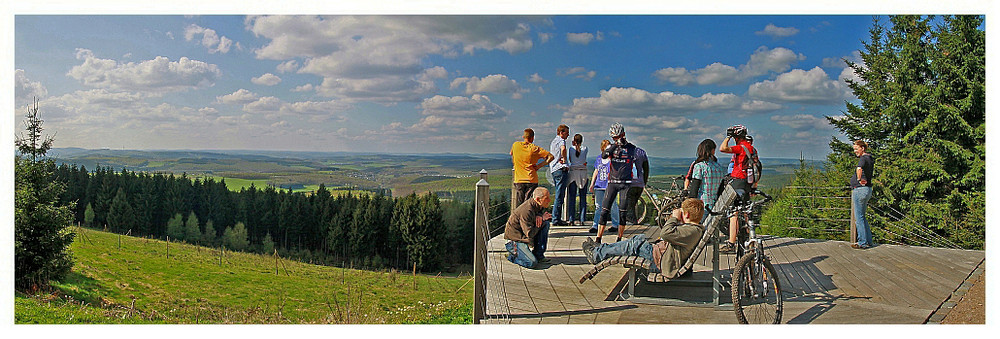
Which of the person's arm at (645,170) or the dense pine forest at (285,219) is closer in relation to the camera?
the person's arm at (645,170)

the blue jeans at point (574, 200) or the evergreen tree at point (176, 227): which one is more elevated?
the blue jeans at point (574, 200)

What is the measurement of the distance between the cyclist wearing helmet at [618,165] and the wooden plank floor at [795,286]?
2.12 ft

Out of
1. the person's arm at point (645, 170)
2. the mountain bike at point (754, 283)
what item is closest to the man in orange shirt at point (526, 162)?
the person's arm at point (645, 170)

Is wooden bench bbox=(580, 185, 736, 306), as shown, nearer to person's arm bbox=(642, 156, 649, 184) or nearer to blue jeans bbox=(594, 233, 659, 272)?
blue jeans bbox=(594, 233, 659, 272)

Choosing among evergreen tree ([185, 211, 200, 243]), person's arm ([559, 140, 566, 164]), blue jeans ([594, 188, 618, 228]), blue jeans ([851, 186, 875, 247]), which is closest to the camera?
blue jeans ([851, 186, 875, 247])

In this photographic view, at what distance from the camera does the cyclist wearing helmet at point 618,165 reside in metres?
6.47

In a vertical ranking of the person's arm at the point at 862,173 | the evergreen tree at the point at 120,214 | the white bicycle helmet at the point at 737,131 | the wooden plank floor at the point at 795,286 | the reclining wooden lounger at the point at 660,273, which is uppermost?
the white bicycle helmet at the point at 737,131

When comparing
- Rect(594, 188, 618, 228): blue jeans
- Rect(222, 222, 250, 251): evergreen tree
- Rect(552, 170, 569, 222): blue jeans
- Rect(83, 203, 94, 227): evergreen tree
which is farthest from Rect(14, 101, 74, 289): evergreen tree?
Rect(222, 222, 250, 251): evergreen tree

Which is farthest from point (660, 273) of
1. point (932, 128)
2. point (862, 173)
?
point (932, 128)

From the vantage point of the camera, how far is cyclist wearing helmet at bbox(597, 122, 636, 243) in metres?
6.47

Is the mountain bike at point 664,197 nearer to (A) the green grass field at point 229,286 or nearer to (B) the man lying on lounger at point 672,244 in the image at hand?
(B) the man lying on lounger at point 672,244

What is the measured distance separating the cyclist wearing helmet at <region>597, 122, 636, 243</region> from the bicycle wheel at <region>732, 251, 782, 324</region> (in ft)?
6.93

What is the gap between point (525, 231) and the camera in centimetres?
572

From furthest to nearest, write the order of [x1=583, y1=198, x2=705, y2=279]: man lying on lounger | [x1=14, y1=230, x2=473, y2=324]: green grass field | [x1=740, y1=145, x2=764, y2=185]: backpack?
[x1=14, y1=230, x2=473, y2=324]: green grass field < [x1=740, y1=145, x2=764, y2=185]: backpack < [x1=583, y1=198, x2=705, y2=279]: man lying on lounger
